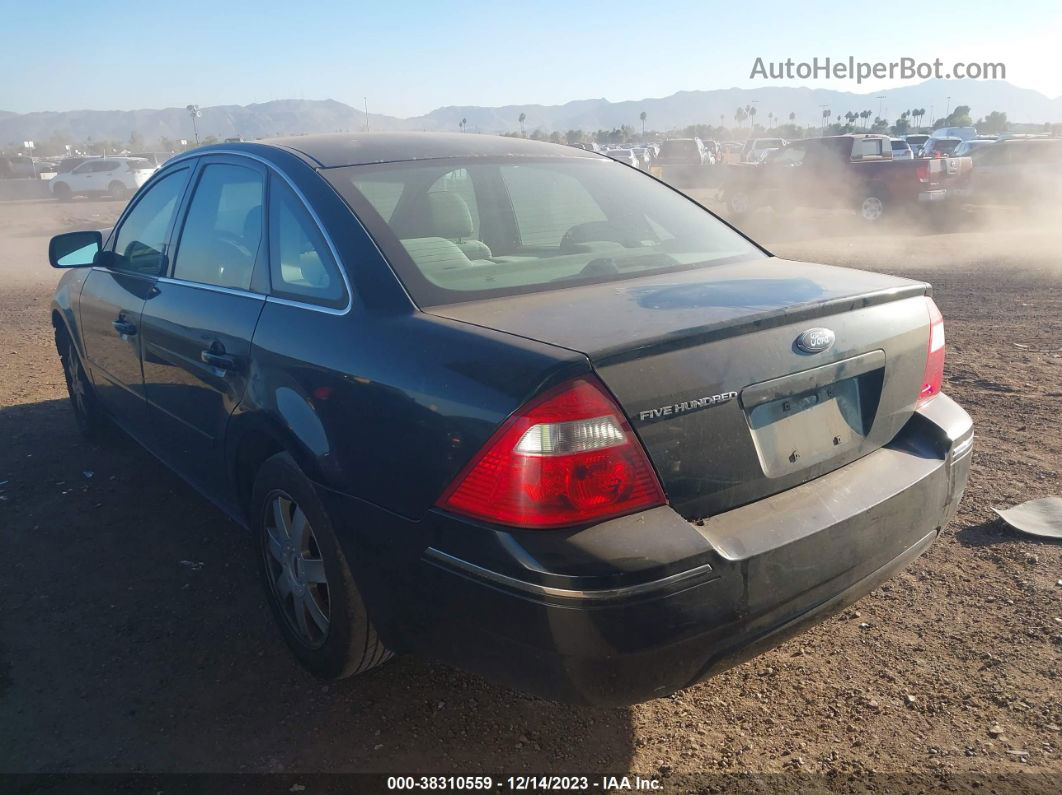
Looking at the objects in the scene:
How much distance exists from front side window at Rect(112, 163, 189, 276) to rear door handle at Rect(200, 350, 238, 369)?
84 centimetres

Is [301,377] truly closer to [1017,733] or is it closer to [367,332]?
[367,332]

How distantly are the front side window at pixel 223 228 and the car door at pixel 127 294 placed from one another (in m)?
0.22

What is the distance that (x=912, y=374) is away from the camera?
2.61 m

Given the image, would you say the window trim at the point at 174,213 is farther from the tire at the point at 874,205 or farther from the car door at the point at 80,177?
the car door at the point at 80,177

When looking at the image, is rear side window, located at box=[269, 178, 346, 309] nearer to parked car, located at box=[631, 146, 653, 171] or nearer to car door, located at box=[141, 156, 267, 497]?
car door, located at box=[141, 156, 267, 497]

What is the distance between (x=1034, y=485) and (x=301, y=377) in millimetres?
3534

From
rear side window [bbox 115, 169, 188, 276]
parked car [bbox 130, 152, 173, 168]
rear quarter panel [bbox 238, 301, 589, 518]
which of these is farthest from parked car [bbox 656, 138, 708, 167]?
rear quarter panel [bbox 238, 301, 589, 518]

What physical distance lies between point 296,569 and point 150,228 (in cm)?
211

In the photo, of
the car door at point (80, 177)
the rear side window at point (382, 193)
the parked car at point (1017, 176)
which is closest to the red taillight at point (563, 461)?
the rear side window at point (382, 193)

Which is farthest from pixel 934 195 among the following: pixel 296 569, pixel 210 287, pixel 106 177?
pixel 106 177

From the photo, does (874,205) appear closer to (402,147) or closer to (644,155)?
(402,147)

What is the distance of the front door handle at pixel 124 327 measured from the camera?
381 cm

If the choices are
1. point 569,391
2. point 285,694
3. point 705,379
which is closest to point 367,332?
point 569,391

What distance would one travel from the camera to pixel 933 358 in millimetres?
2721
